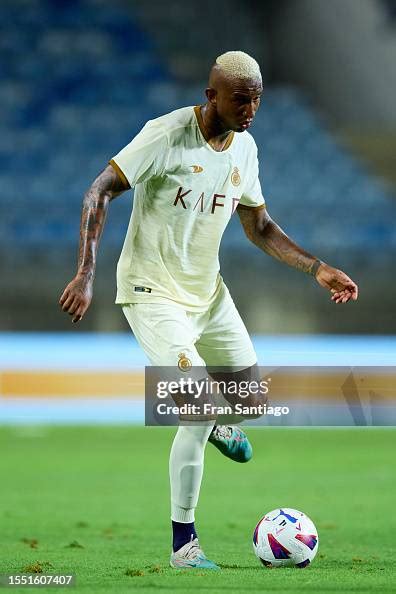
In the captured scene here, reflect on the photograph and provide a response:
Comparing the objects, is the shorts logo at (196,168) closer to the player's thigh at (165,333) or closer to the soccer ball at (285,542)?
the player's thigh at (165,333)

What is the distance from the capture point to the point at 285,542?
5203 millimetres

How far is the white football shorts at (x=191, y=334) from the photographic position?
16.5ft

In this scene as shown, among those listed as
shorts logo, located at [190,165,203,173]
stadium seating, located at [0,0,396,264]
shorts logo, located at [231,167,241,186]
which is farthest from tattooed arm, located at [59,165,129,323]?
stadium seating, located at [0,0,396,264]

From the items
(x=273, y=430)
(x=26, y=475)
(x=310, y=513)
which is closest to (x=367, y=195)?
(x=273, y=430)

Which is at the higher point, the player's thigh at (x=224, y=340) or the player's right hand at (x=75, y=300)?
the player's right hand at (x=75, y=300)

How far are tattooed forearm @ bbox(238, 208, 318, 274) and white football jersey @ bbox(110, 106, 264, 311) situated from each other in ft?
1.34

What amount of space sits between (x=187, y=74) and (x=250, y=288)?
816 cm

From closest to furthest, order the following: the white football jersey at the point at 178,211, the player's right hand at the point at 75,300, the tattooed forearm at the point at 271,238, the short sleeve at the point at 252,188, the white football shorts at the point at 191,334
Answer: the player's right hand at the point at 75,300 < the white football shorts at the point at 191,334 < the white football jersey at the point at 178,211 < the short sleeve at the point at 252,188 < the tattooed forearm at the point at 271,238

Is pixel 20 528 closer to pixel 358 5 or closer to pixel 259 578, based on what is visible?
pixel 259 578

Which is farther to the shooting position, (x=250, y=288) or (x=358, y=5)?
(x=358, y=5)

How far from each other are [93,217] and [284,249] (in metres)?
1.28

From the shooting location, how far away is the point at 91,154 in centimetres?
2038

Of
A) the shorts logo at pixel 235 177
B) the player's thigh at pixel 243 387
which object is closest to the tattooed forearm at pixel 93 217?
the shorts logo at pixel 235 177

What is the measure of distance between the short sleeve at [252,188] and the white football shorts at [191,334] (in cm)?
48
